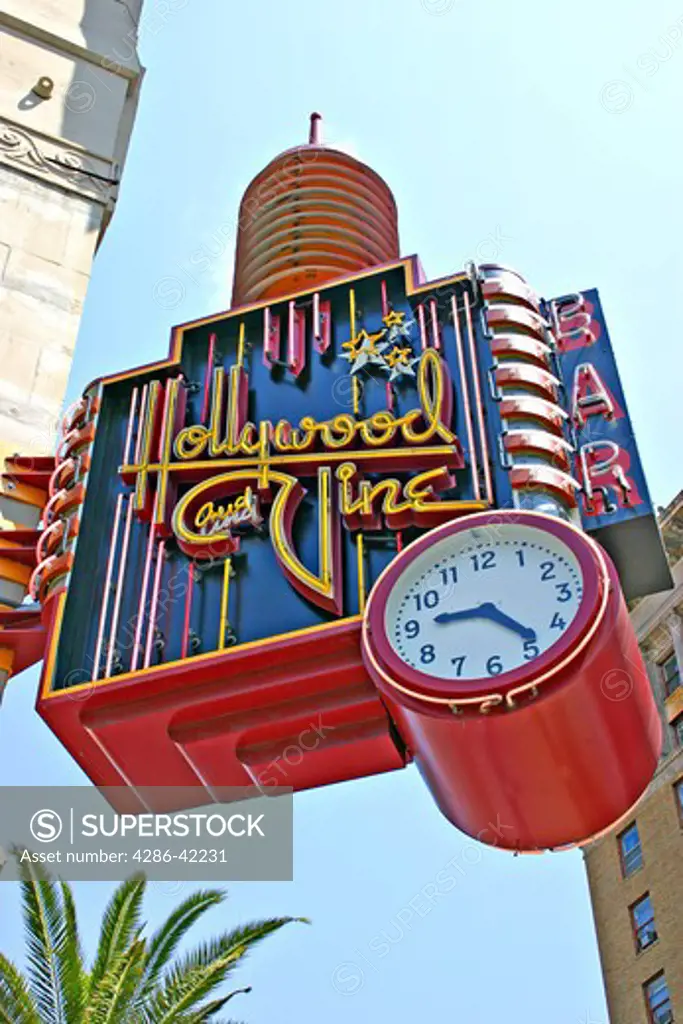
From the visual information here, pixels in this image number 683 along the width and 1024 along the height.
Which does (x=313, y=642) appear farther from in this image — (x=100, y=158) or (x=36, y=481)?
(x=100, y=158)

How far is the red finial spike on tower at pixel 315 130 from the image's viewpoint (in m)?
22.5

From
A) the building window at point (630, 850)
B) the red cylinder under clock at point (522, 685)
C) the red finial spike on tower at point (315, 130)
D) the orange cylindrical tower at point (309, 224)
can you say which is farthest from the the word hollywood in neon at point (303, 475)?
the building window at point (630, 850)

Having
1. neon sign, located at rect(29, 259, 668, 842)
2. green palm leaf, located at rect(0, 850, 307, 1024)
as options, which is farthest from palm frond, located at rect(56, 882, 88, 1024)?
neon sign, located at rect(29, 259, 668, 842)

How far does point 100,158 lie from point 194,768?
10981 mm

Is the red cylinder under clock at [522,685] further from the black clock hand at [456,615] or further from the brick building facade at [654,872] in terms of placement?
the brick building facade at [654,872]

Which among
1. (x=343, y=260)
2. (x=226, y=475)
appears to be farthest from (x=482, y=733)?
(x=343, y=260)

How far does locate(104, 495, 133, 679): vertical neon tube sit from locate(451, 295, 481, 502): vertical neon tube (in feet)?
12.3

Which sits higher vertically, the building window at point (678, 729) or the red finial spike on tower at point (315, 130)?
the red finial spike on tower at point (315, 130)

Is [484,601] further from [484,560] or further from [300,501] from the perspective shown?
[300,501]

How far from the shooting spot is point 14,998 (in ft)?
50.7

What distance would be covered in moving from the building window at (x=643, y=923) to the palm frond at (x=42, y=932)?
73.1ft

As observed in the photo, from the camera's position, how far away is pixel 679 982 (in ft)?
109

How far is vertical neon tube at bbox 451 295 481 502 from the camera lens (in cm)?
1374

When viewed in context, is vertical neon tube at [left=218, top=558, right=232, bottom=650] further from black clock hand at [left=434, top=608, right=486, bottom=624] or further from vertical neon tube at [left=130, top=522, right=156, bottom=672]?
black clock hand at [left=434, top=608, right=486, bottom=624]
